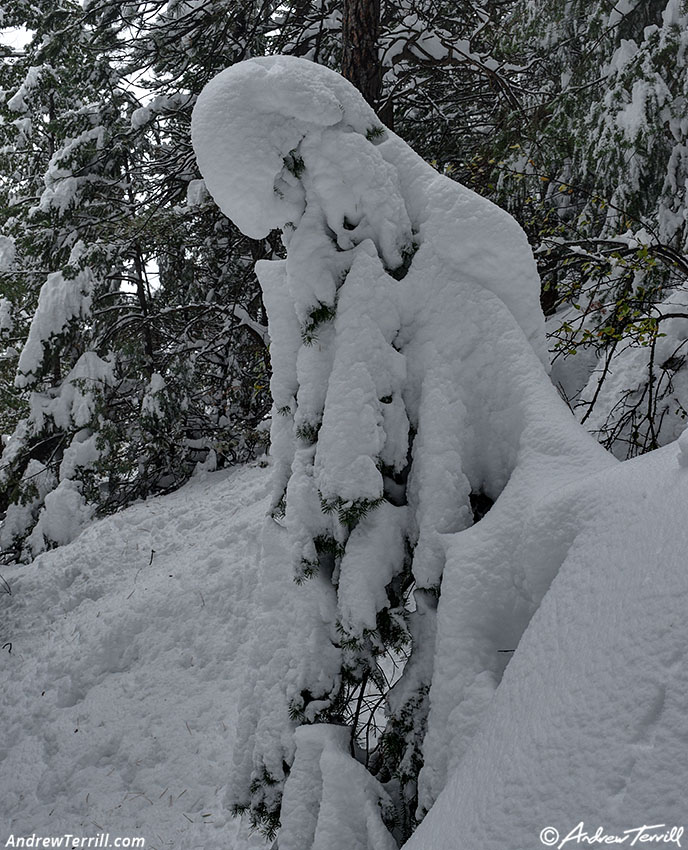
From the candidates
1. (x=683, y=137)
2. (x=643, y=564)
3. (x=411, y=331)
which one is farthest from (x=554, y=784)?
(x=683, y=137)

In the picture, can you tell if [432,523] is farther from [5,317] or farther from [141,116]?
[5,317]

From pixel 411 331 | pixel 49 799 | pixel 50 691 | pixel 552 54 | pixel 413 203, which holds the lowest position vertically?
pixel 49 799

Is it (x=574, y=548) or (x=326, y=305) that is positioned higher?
(x=326, y=305)

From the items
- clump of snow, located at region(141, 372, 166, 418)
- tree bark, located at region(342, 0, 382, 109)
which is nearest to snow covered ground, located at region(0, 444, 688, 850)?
clump of snow, located at region(141, 372, 166, 418)

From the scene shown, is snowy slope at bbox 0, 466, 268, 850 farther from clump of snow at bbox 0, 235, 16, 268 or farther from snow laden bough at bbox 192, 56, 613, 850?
clump of snow at bbox 0, 235, 16, 268

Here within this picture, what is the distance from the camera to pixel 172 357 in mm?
10078

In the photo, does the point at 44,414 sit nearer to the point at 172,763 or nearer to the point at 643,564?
the point at 172,763

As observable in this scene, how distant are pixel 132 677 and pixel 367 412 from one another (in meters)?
5.03

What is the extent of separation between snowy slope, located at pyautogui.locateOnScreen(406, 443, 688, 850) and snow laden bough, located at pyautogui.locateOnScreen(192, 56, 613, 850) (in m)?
0.53

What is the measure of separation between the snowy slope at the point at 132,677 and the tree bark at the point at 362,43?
492 centimetres

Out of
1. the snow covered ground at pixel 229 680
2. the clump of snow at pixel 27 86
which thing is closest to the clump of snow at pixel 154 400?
the snow covered ground at pixel 229 680

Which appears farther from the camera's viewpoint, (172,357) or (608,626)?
(172,357)

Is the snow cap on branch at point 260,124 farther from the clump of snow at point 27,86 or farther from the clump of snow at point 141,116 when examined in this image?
the clump of snow at point 27,86

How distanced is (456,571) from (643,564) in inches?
31.2
